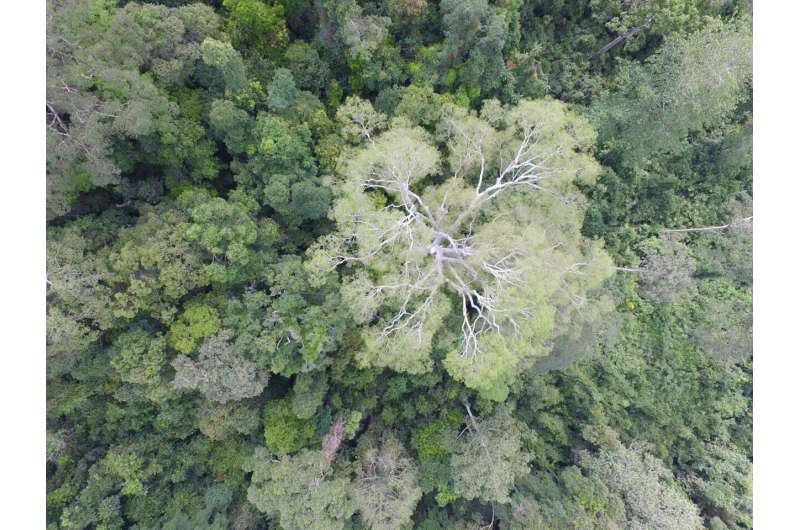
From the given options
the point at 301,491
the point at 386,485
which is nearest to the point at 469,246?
the point at 386,485

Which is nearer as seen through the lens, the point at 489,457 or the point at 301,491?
the point at 301,491

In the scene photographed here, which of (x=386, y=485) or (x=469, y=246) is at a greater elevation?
(x=469, y=246)

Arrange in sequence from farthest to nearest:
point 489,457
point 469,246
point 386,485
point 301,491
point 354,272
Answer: point 354,272
point 386,485
point 489,457
point 469,246
point 301,491

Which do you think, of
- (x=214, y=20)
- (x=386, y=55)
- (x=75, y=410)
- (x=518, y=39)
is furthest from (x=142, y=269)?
(x=518, y=39)

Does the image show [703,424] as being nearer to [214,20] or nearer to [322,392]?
[322,392]

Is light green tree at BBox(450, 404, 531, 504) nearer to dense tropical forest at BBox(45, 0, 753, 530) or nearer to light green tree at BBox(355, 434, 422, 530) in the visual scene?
dense tropical forest at BBox(45, 0, 753, 530)

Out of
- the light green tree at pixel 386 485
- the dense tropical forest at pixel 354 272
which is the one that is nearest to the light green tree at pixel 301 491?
the dense tropical forest at pixel 354 272

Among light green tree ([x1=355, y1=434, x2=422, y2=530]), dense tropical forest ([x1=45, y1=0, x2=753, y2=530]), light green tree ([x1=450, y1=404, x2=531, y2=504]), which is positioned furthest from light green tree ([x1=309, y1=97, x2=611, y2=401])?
light green tree ([x1=355, y1=434, x2=422, y2=530])

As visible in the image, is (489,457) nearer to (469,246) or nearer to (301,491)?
(301,491)
